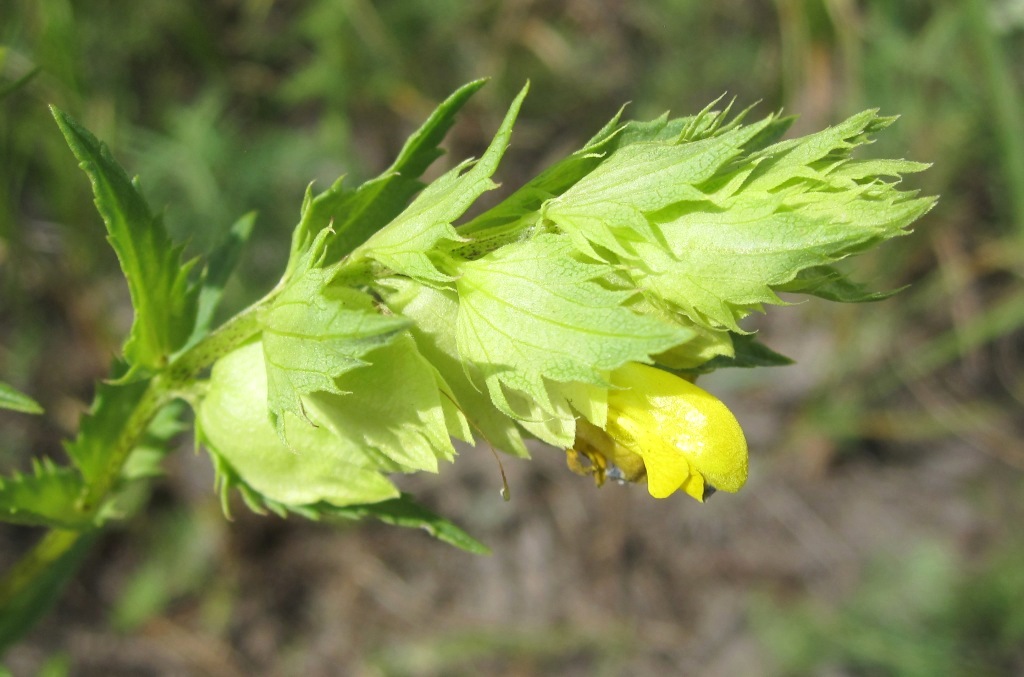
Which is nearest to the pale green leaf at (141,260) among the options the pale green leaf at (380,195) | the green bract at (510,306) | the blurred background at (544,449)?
the green bract at (510,306)

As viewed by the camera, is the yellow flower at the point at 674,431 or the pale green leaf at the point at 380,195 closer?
the yellow flower at the point at 674,431

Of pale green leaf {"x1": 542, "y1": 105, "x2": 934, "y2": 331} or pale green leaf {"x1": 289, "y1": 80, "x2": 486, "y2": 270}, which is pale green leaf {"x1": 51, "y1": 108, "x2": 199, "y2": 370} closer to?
pale green leaf {"x1": 289, "y1": 80, "x2": 486, "y2": 270}

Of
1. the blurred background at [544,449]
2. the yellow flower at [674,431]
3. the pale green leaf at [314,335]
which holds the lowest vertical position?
the blurred background at [544,449]

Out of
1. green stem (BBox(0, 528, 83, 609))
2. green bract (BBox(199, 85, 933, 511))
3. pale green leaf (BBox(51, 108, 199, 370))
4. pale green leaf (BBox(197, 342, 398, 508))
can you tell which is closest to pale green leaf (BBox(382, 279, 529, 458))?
green bract (BBox(199, 85, 933, 511))

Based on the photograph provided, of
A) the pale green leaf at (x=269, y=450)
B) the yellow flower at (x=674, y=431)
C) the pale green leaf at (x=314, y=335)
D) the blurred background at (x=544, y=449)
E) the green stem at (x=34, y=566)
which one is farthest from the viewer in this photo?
the blurred background at (x=544, y=449)

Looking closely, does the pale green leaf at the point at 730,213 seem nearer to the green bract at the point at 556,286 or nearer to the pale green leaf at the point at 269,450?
the green bract at the point at 556,286

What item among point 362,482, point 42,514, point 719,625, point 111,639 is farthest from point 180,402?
point 719,625

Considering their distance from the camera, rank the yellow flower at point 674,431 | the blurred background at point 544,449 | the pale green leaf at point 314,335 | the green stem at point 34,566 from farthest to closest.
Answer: the blurred background at point 544,449 → the green stem at point 34,566 → the yellow flower at point 674,431 → the pale green leaf at point 314,335
